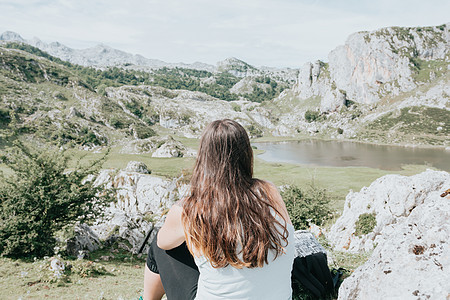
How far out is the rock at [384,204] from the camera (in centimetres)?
1202

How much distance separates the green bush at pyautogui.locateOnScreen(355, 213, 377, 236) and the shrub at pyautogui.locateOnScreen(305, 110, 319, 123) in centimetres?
17181

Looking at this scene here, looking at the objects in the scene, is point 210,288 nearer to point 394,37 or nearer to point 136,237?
point 136,237

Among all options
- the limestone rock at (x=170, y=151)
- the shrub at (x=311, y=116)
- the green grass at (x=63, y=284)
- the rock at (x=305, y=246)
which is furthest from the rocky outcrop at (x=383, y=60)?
the rock at (x=305, y=246)

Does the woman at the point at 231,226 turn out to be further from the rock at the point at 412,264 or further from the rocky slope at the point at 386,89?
the rocky slope at the point at 386,89

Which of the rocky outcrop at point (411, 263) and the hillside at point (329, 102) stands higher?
the hillside at point (329, 102)

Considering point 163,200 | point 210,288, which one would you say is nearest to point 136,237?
point 163,200

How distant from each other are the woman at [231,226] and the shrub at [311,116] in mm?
183363

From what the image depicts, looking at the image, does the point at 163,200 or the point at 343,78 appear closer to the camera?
the point at 163,200

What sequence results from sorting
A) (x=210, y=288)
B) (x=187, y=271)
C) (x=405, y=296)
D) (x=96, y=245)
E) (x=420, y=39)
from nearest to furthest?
(x=405, y=296) < (x=210, y=288) < (x=187, y=271) < (x=96, y=245) < (x=420, y=39)

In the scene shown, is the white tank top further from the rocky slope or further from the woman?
the rocky slope

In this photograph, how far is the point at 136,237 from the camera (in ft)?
45.1

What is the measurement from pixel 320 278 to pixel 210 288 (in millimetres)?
2734

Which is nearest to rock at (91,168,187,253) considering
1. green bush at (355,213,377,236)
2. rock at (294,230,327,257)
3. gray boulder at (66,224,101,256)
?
gray boulder at (66,224,101,256)

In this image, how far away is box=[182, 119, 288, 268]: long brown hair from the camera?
113 inches
